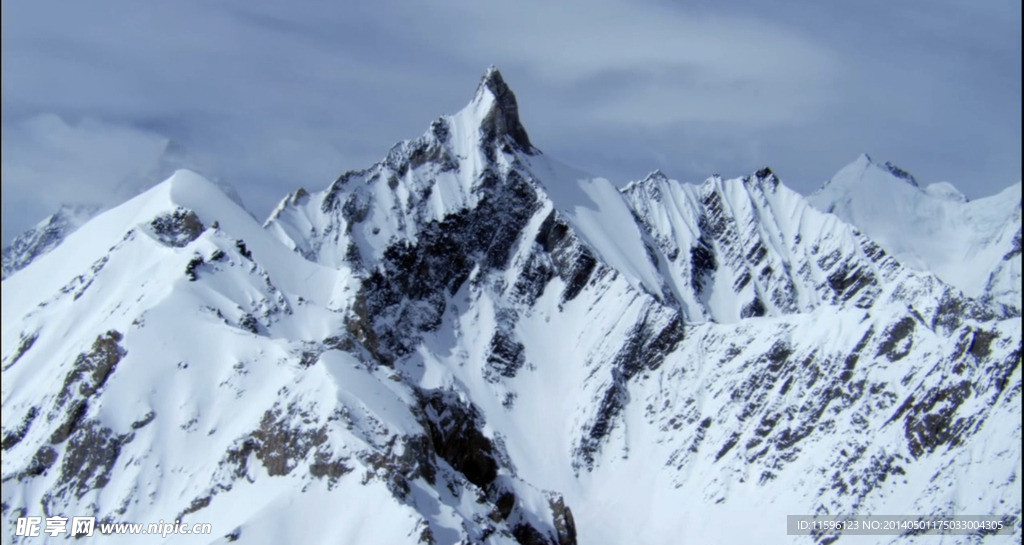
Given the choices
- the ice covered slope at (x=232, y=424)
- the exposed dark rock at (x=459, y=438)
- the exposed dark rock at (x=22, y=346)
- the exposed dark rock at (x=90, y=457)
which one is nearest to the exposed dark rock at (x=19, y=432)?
the ice covered slope at (x=232, y=424)

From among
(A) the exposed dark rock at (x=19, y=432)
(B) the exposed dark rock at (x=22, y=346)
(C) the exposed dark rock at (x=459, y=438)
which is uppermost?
(C) the exposed dark rock at (x=459, y=438)

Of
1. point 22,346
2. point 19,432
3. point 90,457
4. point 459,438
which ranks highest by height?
point 459,438

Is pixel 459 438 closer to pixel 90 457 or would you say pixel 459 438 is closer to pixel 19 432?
pixel 90 457

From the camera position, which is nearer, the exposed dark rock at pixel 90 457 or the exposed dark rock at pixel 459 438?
the exposed dark rock at pixel 90 457

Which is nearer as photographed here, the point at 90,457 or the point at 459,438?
the point at 90,457

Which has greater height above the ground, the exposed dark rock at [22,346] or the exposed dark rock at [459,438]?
the exposed dark rock at [459,438]

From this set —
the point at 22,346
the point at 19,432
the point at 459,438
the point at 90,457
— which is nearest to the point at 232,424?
the point at 90,457

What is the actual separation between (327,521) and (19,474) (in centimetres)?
5361

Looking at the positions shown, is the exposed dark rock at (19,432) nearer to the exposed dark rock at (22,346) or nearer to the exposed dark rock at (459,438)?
the exposed dark rock at (22,346)

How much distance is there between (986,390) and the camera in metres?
192

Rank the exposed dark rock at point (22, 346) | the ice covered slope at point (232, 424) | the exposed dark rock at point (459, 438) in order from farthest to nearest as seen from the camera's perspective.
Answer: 1. the exposed dark rock at point (22, 346)
2. the exposed dark rock at point (459, 438)
3. the ice covered slope at point (232, 424)

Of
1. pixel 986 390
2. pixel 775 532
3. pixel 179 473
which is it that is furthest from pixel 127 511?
pixel 986 390

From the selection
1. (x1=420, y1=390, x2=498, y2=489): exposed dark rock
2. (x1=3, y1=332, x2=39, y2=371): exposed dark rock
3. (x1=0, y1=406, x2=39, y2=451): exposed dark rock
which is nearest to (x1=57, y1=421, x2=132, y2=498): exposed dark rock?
(x1=0, y1=406, x2=39, y2=451): exposed dark rock

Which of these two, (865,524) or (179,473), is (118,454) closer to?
(179,473)
